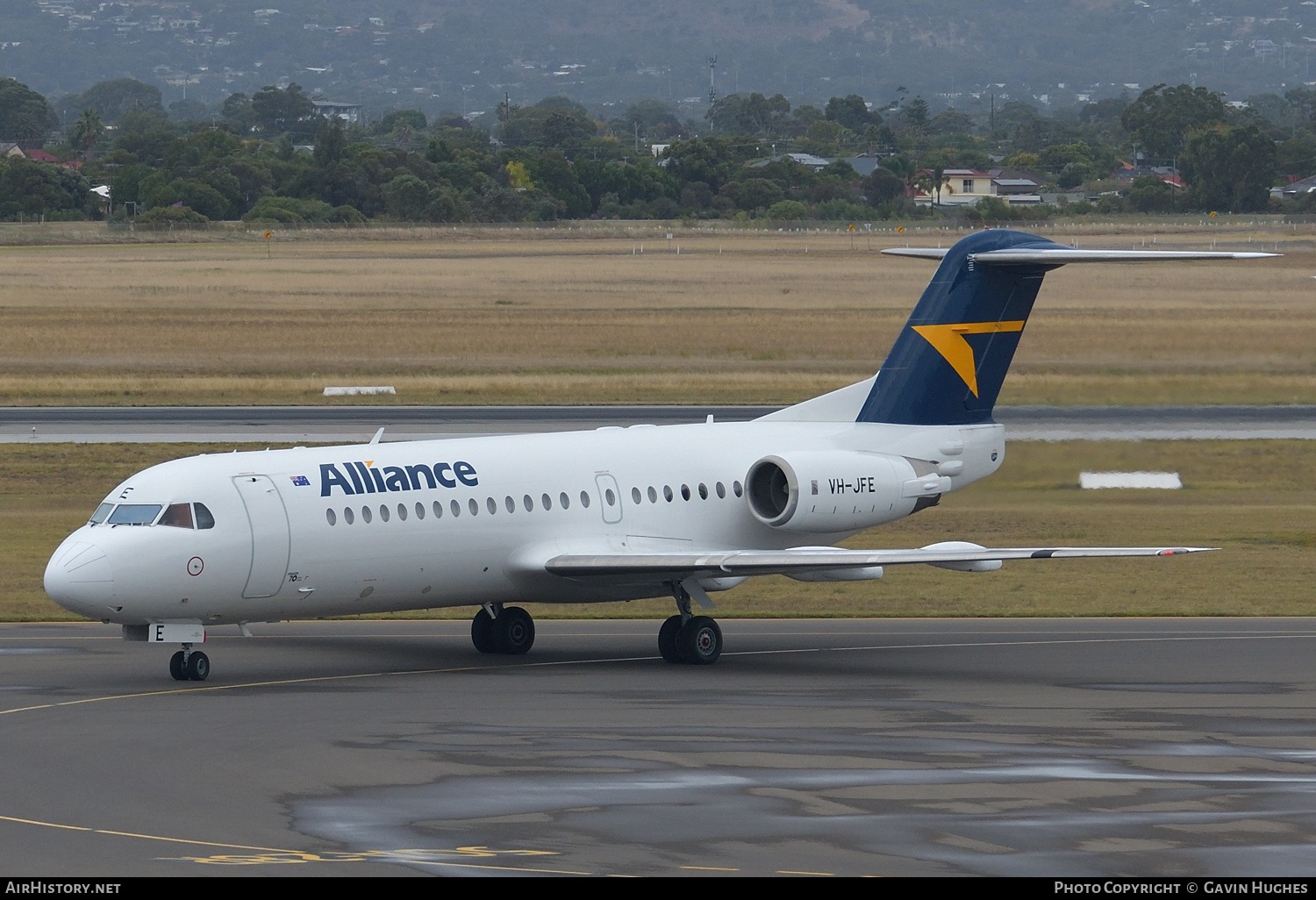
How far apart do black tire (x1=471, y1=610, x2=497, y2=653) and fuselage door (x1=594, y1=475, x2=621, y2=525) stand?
7.64 feet

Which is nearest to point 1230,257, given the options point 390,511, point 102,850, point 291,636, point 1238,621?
point 1238,621

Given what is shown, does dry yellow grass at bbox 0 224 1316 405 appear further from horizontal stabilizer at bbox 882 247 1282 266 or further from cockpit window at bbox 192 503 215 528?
cockpit window at bbox 192 503 215 528

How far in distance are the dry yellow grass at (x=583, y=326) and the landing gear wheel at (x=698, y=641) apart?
52.0ft

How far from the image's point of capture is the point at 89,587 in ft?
81.0

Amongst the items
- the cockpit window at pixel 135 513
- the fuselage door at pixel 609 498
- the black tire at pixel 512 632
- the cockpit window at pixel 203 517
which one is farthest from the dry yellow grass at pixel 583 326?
the cockpit window at pixel 135 513

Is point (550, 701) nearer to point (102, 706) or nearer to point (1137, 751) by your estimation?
point (102, 706)

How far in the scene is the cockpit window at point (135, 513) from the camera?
2559cm

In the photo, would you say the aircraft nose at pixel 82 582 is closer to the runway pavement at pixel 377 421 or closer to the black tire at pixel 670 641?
the black tire at pixel 670 641

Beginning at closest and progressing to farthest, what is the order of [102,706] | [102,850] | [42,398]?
[102,850], [102,706], [42,398]

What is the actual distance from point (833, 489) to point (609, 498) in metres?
3.56

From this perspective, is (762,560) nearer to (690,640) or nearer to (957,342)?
(690,640)

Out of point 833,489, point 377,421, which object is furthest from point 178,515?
point 377,421

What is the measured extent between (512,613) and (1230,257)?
477 inches

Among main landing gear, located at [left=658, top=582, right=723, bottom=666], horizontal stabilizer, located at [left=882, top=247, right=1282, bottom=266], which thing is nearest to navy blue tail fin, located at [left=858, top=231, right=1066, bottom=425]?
horizontal stabilizer, located at [left=882, top=247, right=1282, bottom=266]
